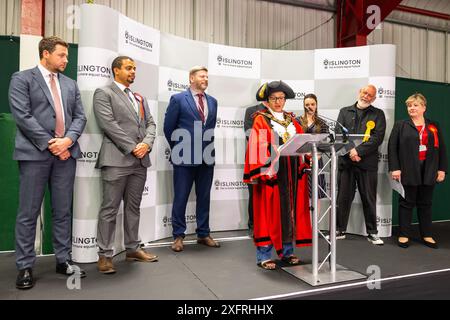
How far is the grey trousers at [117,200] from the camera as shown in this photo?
2662mm

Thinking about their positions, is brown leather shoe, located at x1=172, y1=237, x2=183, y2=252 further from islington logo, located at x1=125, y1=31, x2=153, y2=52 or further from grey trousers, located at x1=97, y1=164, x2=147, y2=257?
islington logo, located at x1=125, y1=31, x2=153, y2=52

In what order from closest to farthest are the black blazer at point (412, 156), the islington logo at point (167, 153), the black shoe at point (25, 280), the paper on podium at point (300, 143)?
the paper on podium at point (300, 143)
the black shoe at point (25, 280)
the black blazer at point (412, 156)
the islington logo at point (167, 153)

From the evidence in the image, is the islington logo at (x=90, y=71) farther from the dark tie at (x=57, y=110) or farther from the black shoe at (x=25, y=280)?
the black shoe at (x=25, y=280)

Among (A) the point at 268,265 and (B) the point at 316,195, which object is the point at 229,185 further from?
(B) the point at 316,195

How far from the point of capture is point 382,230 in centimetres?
393

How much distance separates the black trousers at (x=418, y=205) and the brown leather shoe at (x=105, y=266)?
2.73 meters

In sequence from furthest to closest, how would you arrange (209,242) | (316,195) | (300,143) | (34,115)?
(209,242)
(316,195)
(34,115)
(300,143)

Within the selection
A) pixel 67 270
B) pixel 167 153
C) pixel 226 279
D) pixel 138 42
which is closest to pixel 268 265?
pixel 226 279

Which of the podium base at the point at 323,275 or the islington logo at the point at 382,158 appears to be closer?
the podium base at the point at 323,275

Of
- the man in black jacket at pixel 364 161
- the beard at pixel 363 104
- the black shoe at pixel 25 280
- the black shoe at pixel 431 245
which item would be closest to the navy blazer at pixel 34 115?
the black shoe at pixel 25 280

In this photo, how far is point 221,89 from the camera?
4082 mm

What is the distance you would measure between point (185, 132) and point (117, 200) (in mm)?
920

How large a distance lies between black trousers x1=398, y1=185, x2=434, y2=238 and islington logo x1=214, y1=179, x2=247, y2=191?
5.46 feet
